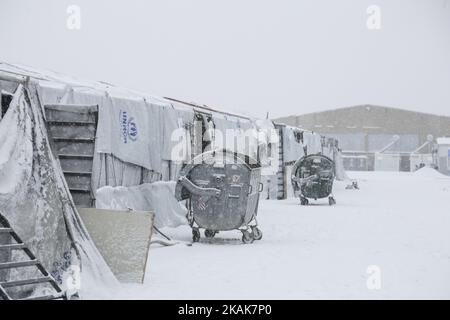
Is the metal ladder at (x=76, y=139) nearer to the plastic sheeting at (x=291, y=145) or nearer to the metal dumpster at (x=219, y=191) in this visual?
the metal dumpster at (x=219, y=191)

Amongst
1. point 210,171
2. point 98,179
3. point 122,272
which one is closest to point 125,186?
point 98,179

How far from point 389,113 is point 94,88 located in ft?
191

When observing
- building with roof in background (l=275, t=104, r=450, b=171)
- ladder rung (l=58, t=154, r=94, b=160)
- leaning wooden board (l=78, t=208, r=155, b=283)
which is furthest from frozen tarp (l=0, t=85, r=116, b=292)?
building with roof in background (l=275, t=104, r=450, b=171)

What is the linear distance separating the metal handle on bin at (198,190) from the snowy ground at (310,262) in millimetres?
919

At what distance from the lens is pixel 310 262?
8.09 meters

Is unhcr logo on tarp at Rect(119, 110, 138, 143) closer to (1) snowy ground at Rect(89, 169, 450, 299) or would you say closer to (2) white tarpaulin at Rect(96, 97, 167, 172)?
(2) white tarpaulin at Rect(96, 97, 167, 172)

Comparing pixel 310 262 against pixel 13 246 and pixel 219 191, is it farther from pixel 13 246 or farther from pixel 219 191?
pixel 13 246

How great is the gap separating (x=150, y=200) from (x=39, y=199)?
5.50 meters

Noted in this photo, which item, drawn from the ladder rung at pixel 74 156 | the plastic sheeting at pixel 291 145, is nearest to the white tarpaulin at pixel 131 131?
the ladder rung at pixel 74 156

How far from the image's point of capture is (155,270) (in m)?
7.28

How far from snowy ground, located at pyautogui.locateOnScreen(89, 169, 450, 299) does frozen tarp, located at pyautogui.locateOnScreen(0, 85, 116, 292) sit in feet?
2.46

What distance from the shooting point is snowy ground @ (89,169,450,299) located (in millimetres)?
6180

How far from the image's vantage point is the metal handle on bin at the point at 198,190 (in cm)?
976

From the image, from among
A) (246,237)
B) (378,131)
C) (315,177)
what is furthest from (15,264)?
(378,131)
